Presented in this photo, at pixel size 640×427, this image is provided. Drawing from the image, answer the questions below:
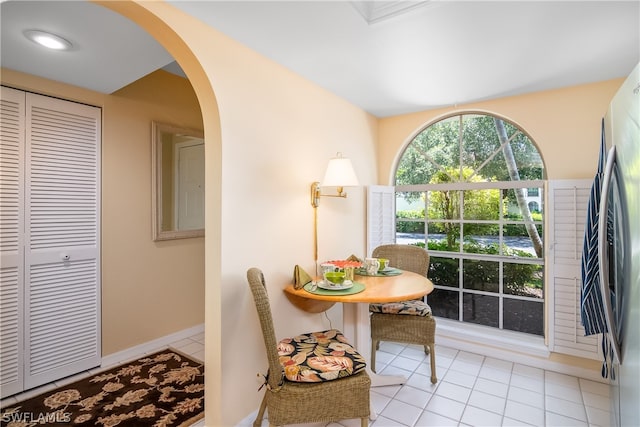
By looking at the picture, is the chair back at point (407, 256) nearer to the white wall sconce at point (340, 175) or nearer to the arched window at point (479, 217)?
the arched window at point (479, 217)

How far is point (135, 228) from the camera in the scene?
2.77m

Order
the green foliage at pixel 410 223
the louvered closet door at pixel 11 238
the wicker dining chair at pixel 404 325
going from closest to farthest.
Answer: the louvered closet door at pixel 11 238 → the wicker dining chair at pixel 404 325 → the green foliage at pixel 410 223

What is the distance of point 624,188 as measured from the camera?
3.29ft

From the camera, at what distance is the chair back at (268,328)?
4.94ft

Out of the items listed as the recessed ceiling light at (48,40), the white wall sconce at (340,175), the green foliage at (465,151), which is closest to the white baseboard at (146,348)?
the white wall sconce at (340,175)

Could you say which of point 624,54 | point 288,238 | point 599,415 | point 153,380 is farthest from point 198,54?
point 599,415

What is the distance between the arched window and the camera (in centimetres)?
282

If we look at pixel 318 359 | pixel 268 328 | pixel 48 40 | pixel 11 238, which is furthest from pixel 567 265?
pixel 11 238

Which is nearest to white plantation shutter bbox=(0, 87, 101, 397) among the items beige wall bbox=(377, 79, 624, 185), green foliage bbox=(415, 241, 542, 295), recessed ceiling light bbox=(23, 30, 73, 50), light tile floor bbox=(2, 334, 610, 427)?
light tile floor bbox=(2, 334, 610, 427)

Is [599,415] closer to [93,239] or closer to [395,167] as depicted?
[395,167]

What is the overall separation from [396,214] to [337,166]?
60.2 inches

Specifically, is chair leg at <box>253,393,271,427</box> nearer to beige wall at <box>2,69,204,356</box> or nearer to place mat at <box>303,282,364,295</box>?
place mat at <box>303,282,364,295</box>

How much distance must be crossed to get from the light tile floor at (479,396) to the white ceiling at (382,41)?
229 centimetres

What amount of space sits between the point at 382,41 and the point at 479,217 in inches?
76.6
